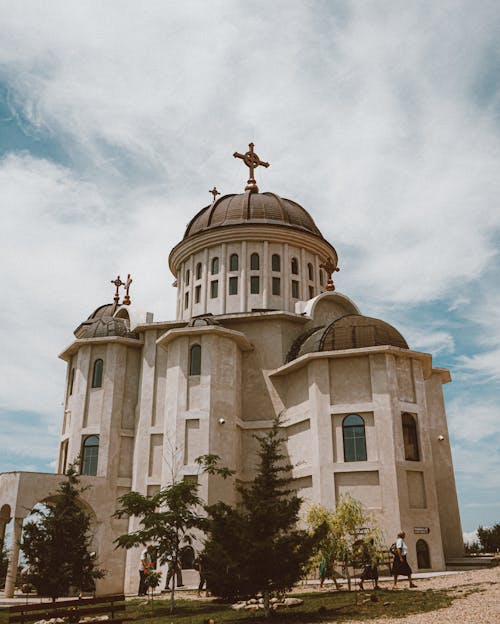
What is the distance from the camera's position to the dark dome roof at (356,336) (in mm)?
26062

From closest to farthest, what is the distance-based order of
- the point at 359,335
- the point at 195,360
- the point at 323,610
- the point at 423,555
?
the point at 323,610
the point at 423,555
the point at 359,335
the point at 195,360

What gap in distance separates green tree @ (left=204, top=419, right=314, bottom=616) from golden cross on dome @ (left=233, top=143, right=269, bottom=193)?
26.0 metres

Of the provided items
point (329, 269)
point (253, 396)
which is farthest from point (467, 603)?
point (329, 269)

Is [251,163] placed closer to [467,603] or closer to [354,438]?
[354,438]

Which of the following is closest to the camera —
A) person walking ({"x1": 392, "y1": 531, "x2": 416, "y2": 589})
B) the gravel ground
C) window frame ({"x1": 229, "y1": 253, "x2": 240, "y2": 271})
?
the gravel ground

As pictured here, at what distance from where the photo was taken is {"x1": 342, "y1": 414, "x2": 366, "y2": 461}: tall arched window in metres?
24.8

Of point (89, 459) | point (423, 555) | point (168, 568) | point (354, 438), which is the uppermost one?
point (354, 438)

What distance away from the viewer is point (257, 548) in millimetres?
13266

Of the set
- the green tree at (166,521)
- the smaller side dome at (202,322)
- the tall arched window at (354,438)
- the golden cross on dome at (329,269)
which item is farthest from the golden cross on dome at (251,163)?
the green tree at (166,521)

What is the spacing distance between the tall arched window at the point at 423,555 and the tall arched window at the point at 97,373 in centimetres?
1671

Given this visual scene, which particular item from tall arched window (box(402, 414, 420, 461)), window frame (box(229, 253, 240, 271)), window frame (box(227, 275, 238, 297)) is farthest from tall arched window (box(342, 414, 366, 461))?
window frame (box(229, 253, 240, 271))

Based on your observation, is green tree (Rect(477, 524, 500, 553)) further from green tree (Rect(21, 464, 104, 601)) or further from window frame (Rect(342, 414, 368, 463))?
green tree (Rect(21, 464, 104, 601))

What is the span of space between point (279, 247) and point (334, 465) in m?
13.6

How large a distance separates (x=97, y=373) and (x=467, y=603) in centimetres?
2191
